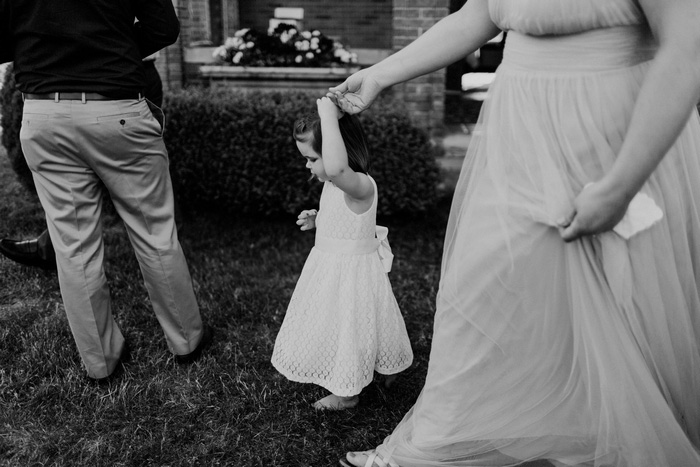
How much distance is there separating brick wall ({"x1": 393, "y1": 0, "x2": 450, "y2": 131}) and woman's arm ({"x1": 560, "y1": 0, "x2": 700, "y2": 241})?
15.5 ft

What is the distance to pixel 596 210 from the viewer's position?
156 centimetres

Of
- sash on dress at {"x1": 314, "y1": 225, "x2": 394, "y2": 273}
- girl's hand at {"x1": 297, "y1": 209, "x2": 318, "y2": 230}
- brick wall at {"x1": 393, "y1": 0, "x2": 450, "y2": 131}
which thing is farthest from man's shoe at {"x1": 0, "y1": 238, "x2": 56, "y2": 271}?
brick wall at {"x1": 393, "y1": 0, "x2": 450, "y2": 131}

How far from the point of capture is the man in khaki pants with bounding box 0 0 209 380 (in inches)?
112

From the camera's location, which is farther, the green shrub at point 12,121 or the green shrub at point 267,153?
the green shrub at point 267,153

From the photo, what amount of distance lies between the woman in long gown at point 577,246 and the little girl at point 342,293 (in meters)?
0.75

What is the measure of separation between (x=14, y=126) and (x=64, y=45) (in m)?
2.51

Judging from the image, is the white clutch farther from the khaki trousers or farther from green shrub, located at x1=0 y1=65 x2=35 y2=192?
green shrub, located at x1=0 y1=65 x2=35 y2=192

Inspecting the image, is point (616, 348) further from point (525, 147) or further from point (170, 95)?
point (170, 95)

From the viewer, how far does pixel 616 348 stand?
1739mm

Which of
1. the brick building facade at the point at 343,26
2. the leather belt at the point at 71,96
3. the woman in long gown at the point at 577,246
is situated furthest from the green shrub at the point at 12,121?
the woman in long gown at the point at 577,246

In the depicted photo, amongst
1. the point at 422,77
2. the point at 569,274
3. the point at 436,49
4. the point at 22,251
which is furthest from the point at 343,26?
the point at 569,274

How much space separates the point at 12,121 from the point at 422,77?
11.0 feet

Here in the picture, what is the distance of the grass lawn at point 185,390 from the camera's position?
2666 mm

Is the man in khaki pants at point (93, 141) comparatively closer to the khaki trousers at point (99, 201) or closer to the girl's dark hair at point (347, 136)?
the khaki trousers at point (99, 201)
